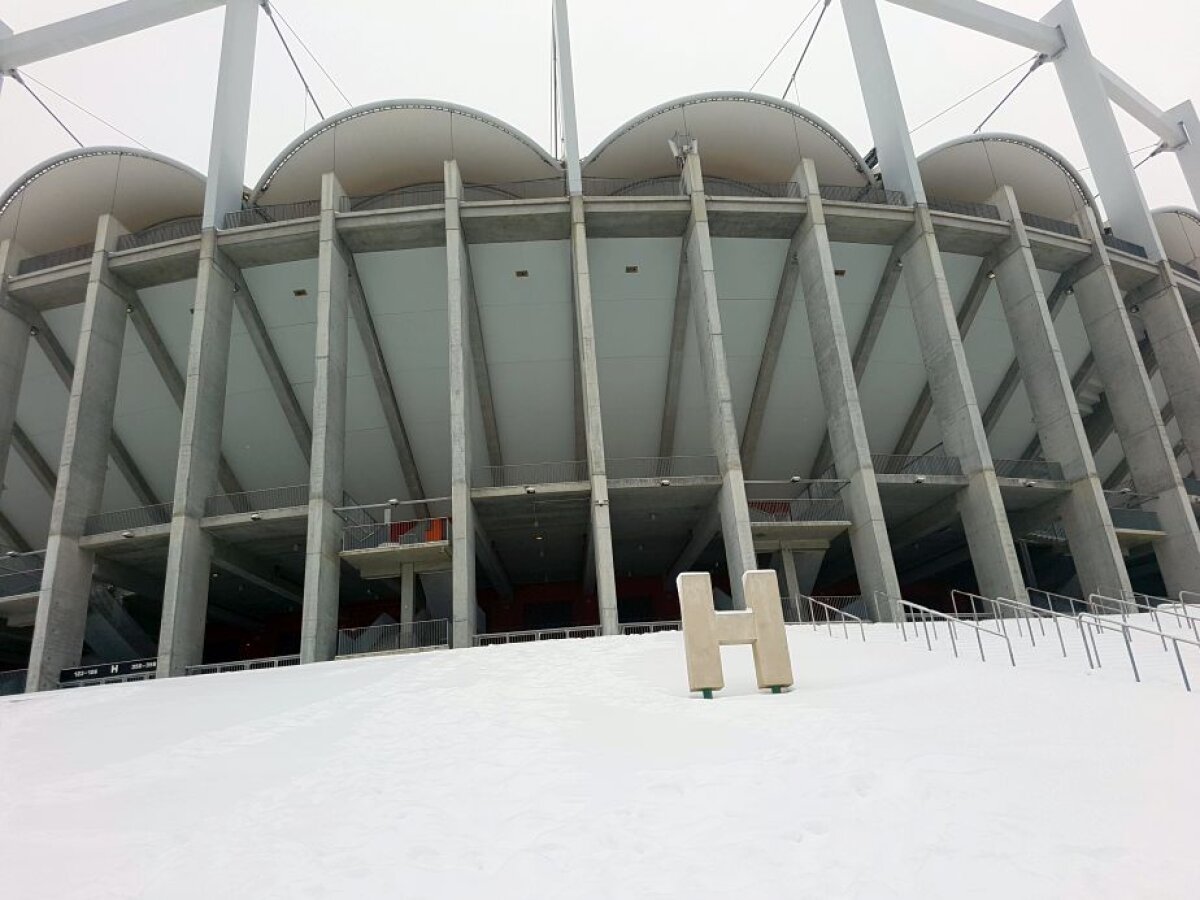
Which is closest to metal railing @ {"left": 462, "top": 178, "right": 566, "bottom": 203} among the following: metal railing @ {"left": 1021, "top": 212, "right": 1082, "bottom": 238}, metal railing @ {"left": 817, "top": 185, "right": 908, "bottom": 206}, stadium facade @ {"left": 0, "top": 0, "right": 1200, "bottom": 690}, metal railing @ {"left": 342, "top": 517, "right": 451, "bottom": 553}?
stadium facade @ {"left": 0, "top": 0, "right": 1200, "bottom": 690}

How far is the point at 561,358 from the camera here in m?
28.6

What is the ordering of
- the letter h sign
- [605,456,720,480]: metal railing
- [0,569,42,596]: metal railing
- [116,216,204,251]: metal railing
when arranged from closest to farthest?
the letter h sign < [0,569,42,596]: metal railing < [116,216,204,251]: metal railing < [605,456,720,480]: metal railing

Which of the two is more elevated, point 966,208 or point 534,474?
point 966,208

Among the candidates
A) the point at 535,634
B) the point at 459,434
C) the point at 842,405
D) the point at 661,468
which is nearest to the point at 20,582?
the point at 459,434

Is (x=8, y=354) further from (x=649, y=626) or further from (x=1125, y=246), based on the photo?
(x=1125, y=246)

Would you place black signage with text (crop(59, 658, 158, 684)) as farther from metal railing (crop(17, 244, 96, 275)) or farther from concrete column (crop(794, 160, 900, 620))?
concrete column (crop(794, 160, 900, 620))

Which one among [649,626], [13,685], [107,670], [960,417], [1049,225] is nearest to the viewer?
[107,670]

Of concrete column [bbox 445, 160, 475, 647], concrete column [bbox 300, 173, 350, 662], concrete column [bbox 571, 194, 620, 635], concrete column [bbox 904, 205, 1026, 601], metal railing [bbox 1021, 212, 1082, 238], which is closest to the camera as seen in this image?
concrete column [bbox 445, 160, 475, 647]

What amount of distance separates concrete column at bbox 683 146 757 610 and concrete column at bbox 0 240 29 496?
22.5m

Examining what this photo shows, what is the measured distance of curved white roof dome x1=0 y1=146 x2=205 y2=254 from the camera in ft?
85.4

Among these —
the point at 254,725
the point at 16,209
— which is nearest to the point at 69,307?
the point at 16,209

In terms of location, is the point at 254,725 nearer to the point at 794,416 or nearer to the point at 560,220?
the point at 560,220

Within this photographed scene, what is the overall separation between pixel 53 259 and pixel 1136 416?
3793cm

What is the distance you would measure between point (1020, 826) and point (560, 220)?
2276cm
